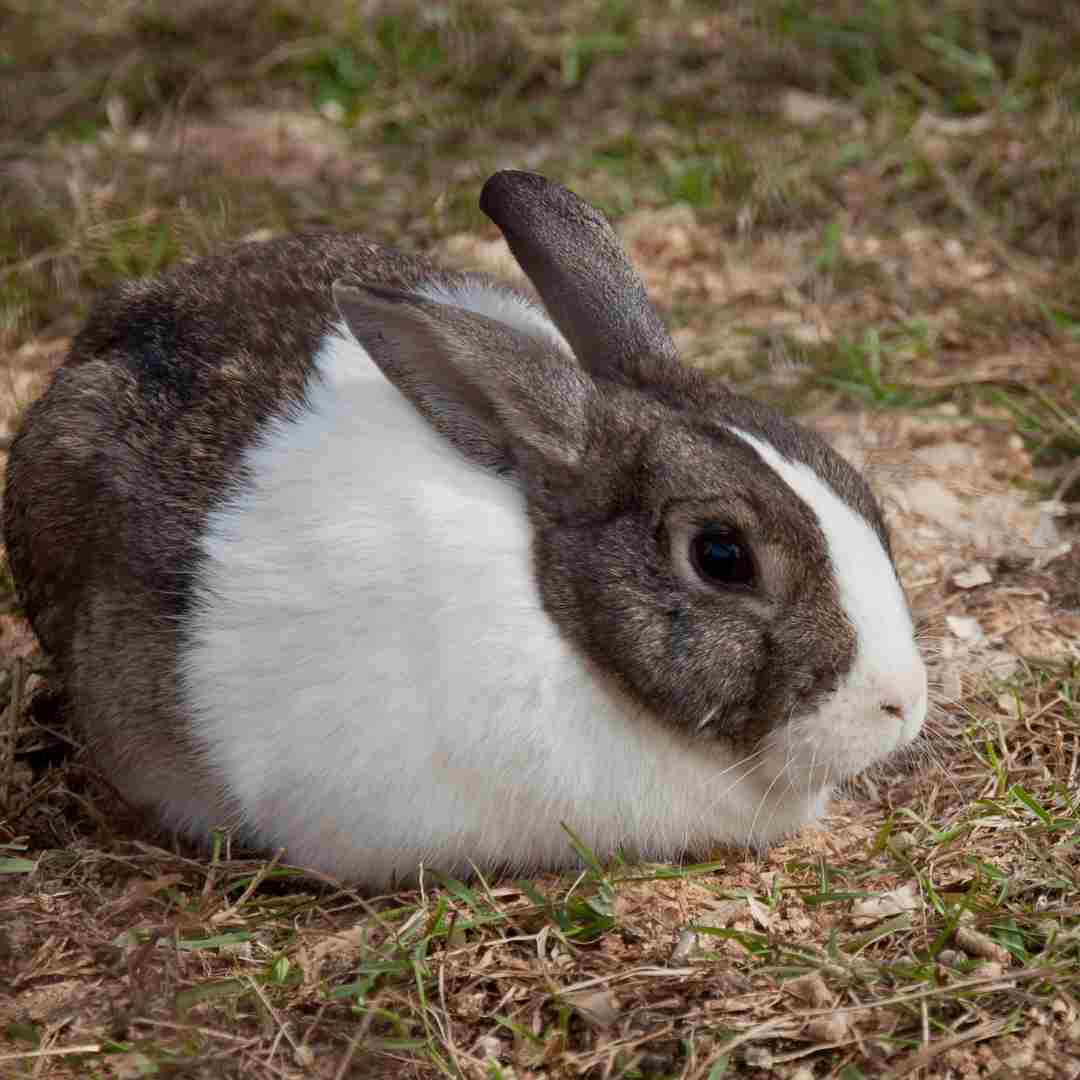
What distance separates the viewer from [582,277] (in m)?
4.76

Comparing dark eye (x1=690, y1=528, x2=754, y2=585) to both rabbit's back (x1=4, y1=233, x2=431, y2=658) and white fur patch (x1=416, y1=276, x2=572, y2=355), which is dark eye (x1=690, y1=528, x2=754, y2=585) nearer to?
white fur patch (x1=416, y1=276, x2=572, y2=355)

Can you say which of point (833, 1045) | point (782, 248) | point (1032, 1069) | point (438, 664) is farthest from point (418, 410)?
point (782, 248)

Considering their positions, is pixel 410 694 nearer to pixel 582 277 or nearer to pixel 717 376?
pixel 582 277

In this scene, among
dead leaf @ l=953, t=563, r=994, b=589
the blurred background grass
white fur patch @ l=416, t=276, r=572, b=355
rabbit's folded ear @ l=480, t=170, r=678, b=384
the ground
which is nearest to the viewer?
the ground

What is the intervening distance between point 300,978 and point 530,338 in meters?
1.65

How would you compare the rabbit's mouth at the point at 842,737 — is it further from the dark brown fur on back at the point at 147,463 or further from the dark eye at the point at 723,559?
the dark brown fur on back at the point at 147,463

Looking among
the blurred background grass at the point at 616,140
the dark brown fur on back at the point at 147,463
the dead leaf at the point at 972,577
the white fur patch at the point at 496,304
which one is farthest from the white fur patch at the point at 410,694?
the blurred background grass at the point at 616,140

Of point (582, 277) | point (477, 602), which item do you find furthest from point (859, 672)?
point (582, 277)

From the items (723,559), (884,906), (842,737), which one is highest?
(723,559)

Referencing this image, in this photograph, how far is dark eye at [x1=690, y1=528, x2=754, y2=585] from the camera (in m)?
4.13

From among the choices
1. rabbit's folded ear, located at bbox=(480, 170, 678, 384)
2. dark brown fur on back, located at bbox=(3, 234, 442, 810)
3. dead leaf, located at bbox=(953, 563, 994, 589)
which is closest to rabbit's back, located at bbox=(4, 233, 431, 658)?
dark brown fur on back, located at bbox=(3, 234, 442, 810)

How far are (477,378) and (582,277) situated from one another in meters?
0.68

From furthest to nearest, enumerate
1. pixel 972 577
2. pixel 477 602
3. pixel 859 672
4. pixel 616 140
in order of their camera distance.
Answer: pixel 616 140
pixel 972 577
pixel 477 602
pixel 859 672

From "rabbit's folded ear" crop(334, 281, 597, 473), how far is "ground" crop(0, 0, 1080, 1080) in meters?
1.09
